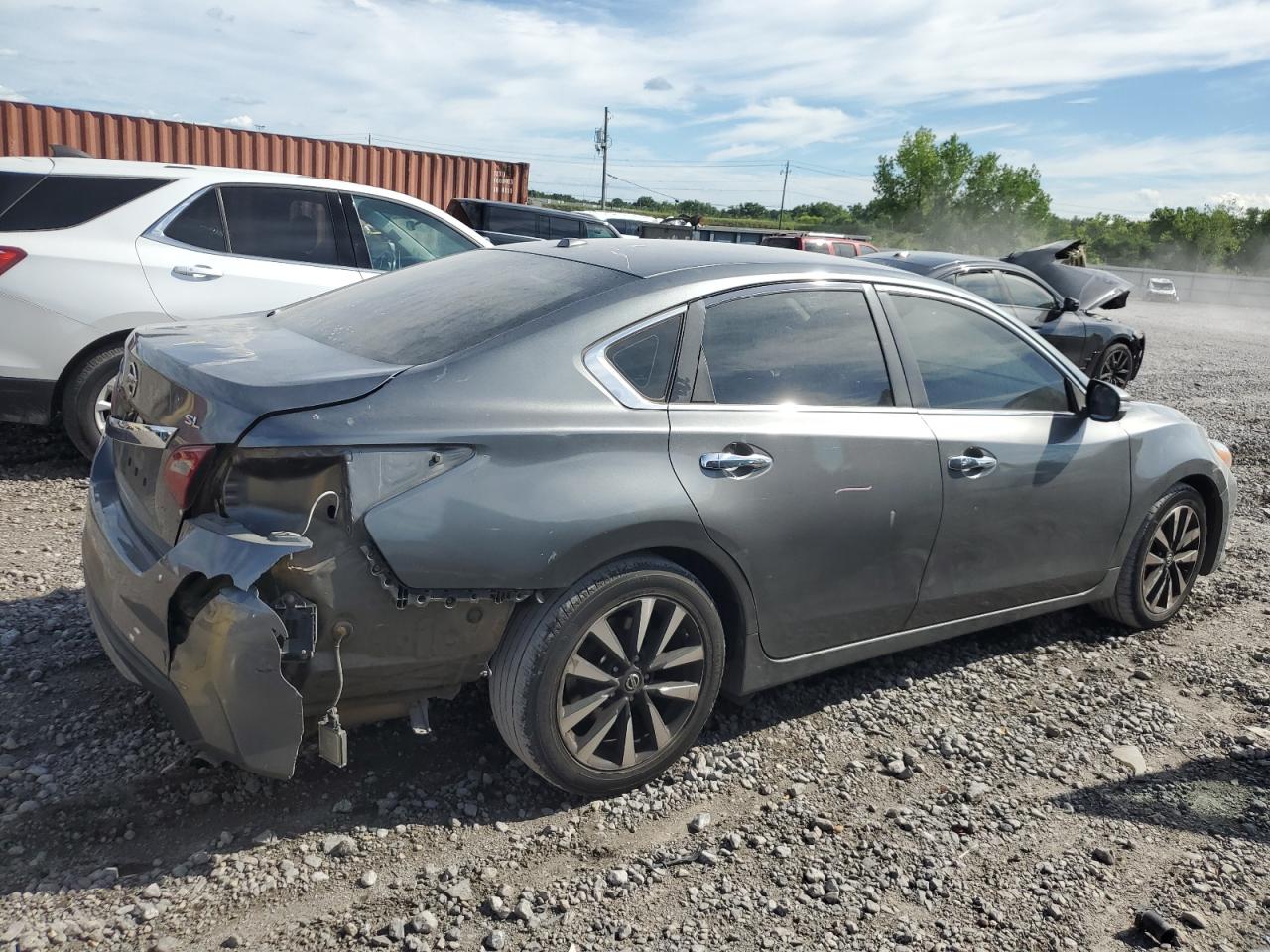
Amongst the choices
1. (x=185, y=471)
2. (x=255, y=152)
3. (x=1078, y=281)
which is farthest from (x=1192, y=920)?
(x=255, y=152)

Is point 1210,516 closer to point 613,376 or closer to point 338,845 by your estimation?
point 613,376

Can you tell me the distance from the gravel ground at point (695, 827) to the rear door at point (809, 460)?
533mm

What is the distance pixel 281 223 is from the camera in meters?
6.72

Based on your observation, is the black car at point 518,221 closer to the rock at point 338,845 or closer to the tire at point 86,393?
the tire at point 86,393

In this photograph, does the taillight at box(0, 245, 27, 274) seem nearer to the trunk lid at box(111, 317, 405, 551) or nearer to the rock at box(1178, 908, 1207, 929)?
the trunk lid at box(111, 317, 405, 551)

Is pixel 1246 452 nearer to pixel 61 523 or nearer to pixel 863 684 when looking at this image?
pixel 863 684

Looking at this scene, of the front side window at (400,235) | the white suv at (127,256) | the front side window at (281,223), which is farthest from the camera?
the front side window at (400,235)

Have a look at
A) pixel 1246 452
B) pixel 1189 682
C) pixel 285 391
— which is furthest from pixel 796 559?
pixel 1246 452

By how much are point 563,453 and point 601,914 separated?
1226 millimetres

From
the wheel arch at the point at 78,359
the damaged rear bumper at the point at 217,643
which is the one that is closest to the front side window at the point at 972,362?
the damaged rear bumper at the point at 217,643

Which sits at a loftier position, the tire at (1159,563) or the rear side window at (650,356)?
the rear side window at (650,356)

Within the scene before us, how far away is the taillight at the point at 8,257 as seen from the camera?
5607 mm

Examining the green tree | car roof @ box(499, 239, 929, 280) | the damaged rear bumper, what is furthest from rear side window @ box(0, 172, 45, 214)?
the green tree

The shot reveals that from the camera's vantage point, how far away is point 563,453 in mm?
2895
